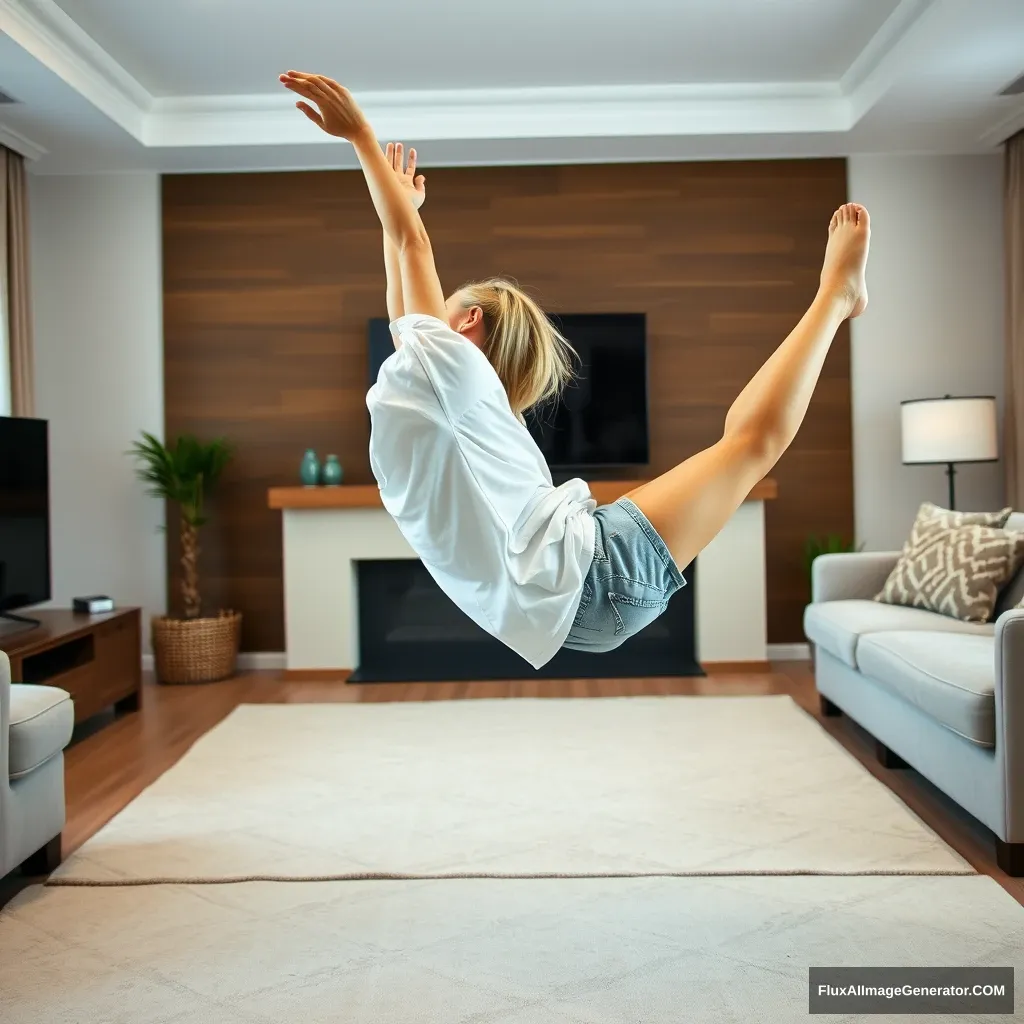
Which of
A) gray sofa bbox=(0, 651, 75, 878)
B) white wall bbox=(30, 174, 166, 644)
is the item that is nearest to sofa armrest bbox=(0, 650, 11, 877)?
gray sofa bbox=(0, 651, 75, 878)

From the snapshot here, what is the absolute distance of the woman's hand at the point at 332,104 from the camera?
1.92 m

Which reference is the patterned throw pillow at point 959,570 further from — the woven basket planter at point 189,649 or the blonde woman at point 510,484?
the woven basket planter at point 189,649

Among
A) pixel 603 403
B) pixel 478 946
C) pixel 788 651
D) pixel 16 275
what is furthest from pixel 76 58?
pixel 788 651

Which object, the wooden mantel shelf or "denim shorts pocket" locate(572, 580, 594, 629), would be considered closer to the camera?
"denim shorts pocket" locate(572, 580, 594, 629)

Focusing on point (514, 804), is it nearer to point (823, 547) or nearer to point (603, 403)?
point (603, 403)

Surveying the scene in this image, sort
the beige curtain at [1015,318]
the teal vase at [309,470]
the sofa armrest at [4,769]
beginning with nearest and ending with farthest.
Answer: the sofa armrest at [4,769], the beige curtain at [1015,318], the teal vase at [309,470]

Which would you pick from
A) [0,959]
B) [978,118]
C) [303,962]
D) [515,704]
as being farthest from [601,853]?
[978,118]

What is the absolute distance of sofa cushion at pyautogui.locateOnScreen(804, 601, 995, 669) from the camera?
138 inches

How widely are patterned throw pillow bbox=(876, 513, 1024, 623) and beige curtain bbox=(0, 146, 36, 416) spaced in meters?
4.21

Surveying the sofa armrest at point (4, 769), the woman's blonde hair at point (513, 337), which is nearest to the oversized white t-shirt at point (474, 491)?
the woman's blonde hair at point (513, 337)

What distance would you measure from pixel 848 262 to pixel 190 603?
410cm

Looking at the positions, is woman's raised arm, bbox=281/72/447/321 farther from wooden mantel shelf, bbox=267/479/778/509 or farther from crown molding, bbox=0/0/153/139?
wooden mantel shelf, bbox=267/479/778/509

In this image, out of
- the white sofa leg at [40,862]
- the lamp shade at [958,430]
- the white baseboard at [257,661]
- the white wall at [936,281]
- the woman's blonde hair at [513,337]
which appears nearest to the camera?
the woman's blonde hair at [513,337]

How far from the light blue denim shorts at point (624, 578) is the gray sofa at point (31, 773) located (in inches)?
54.6
